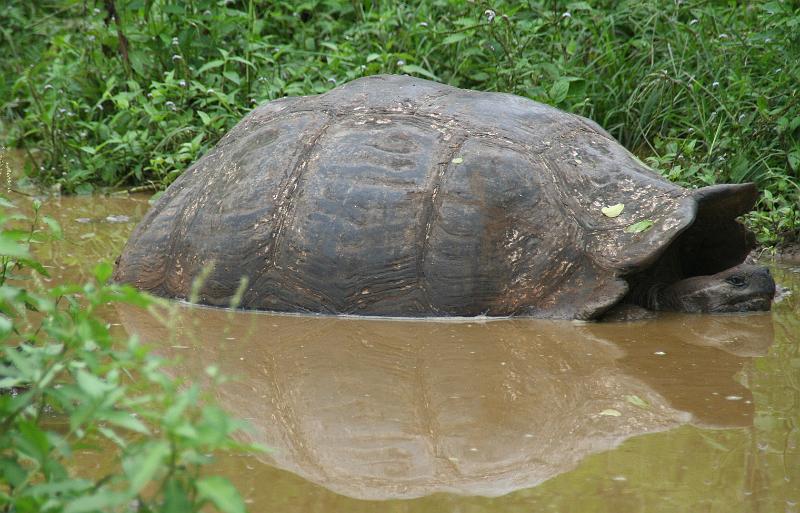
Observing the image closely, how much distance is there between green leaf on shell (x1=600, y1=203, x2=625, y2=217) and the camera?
15.5ft

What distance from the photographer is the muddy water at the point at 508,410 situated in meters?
2.87

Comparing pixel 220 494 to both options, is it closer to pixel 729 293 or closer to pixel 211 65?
pixel 729 293

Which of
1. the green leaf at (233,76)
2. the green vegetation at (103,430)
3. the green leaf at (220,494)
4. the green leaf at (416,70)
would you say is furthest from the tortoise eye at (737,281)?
the green leaf at (233,76)

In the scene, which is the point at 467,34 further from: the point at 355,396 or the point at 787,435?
the point at 787,435

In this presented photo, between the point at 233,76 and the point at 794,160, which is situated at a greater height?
the point at 794,160

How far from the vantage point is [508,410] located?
3562 millimetres

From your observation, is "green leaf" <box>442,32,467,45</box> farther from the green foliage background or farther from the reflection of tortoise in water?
the reflection of tortoise in water

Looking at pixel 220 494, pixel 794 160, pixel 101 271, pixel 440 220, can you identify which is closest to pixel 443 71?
pixel 794 160

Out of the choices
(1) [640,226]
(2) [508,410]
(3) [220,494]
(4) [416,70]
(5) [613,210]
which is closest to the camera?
(3) [220,494]

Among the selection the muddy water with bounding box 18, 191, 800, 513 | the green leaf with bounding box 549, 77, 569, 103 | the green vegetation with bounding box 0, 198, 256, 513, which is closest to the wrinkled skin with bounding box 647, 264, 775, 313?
the muddy water with bounding box 18, 191, 800, 513

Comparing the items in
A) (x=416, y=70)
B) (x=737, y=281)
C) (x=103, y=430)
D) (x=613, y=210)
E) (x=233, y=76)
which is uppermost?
(x=103, y=430)

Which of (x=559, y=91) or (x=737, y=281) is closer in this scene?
(x=737, y=281)

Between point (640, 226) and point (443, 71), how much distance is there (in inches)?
127

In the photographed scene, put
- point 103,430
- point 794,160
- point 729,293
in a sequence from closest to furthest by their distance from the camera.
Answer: point 103,430 < point 729,293 < point 794,160
